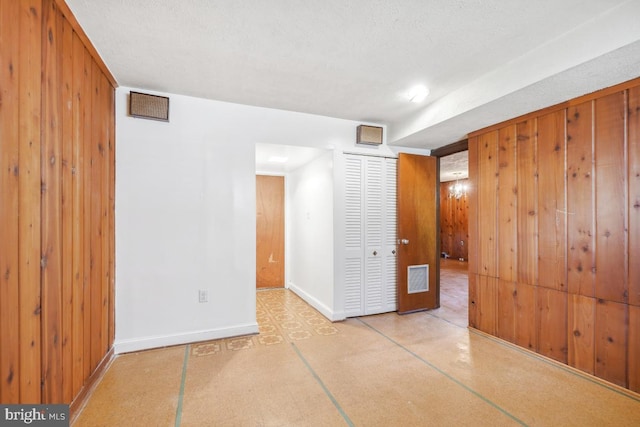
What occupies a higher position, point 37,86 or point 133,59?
point 133,59

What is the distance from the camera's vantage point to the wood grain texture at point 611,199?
2025mm

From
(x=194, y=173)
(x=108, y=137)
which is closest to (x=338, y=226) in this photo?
(x=194, y=173)

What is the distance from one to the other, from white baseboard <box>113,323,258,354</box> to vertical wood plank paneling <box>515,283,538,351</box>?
2.57 metres

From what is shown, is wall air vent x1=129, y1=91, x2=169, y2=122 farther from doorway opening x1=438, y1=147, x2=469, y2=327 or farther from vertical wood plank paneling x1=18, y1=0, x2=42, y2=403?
doorway opening x1=438, y1=147, x2=469, y2=327

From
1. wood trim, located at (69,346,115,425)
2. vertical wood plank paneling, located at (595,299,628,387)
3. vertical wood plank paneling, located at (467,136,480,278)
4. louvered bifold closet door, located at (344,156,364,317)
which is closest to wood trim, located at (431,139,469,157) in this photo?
vertical wood plank paneling, located at (467,136,480,278)

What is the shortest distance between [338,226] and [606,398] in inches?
99.4

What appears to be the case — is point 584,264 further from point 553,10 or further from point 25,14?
point 25,14

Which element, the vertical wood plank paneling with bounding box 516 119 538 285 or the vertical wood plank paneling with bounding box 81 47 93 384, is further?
the vertical wood plank paneling with bounding box 516 119 538 285

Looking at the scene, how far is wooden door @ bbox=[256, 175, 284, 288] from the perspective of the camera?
4.89 m

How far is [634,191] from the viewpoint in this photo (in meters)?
1.97

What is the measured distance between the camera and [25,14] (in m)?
1.30

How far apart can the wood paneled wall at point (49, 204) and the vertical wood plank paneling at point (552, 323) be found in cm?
349

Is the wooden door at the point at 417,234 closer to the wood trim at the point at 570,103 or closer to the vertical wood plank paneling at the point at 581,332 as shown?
the wood trim at the point at 570,103

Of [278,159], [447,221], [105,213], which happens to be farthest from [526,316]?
[447,221]
